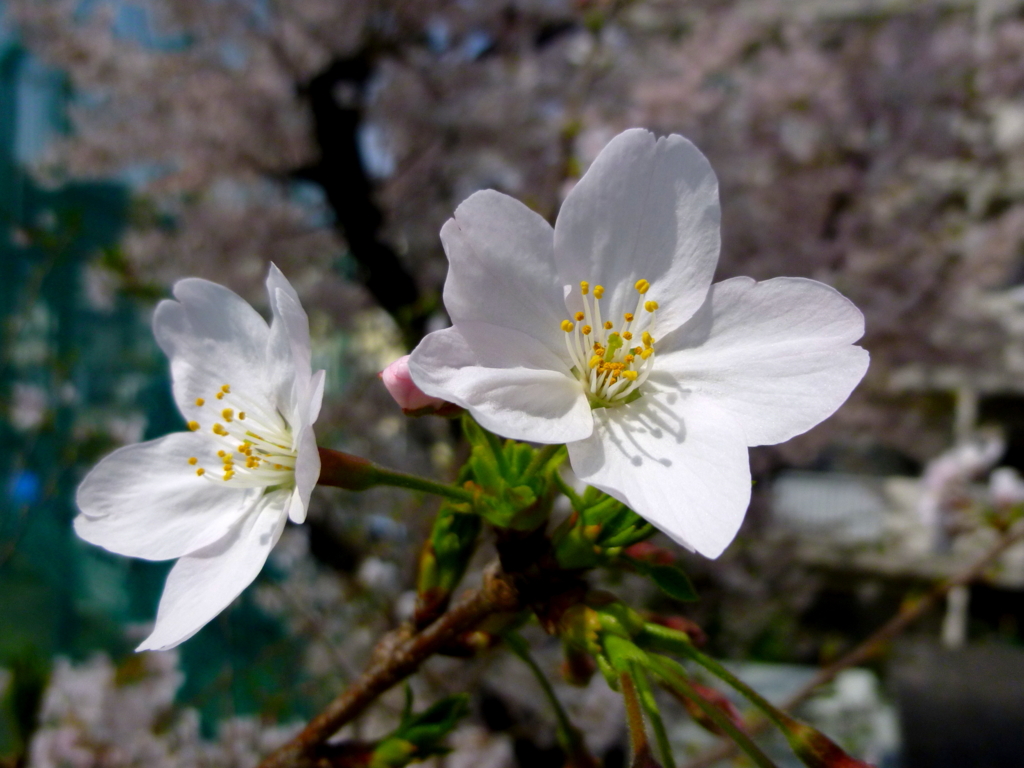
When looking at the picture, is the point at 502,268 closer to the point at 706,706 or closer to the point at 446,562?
the point at 446,562

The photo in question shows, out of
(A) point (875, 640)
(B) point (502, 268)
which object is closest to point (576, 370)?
(B) point (502, 268)

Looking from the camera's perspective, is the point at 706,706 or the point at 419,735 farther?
the point at 419,735

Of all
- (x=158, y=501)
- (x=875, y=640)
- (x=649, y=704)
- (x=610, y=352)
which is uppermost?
(x=610, y=352)

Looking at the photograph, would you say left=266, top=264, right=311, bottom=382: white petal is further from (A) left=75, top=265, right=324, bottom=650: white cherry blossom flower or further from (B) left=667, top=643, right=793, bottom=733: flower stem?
(B) left=667, top=643, right=793, bottom=733: flower stem

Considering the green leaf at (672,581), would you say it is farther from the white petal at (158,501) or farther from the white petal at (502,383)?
the white petal at (158,501)

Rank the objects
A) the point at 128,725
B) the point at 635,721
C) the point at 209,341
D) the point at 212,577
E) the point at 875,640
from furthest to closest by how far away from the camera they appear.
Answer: the point at 128,725, the point at 875,640, the point at 209,341, the point at 212,577, the point at 635,721

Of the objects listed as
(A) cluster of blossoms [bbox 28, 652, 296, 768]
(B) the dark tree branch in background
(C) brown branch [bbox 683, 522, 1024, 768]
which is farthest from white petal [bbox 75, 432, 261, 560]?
(B) the dark tree branch in background
